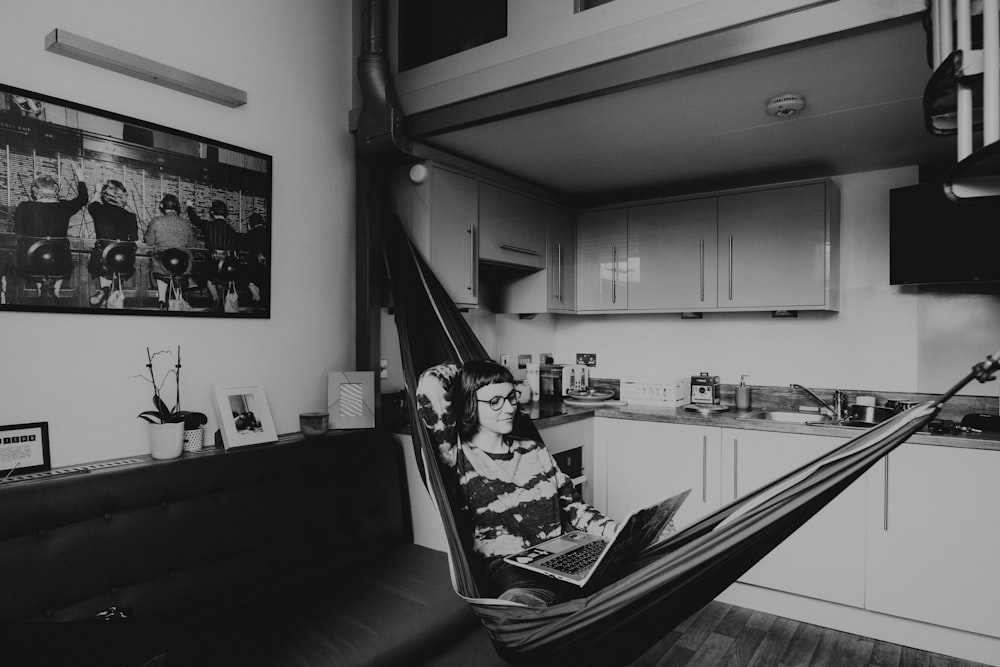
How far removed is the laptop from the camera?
1585 millimetres

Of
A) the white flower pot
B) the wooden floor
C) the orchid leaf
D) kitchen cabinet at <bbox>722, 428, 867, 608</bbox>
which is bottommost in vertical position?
the wooden floor

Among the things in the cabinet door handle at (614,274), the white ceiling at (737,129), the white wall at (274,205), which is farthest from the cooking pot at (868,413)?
the white wall at (274,205)

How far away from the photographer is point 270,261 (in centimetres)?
262

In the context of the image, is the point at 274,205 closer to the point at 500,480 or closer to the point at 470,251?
the point at 470,251

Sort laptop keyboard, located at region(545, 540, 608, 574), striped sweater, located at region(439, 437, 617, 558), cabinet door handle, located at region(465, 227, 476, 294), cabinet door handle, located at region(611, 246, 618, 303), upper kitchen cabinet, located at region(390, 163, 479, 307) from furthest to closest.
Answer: cabinet door handle, located at region(611, 246, 618, 303) < cabinet door handle, located at region(465, 227, 476, 294) < upper kitchen cabinet, located at region(390, 163, 479, 307) < striped sweater, located at region(439, 437, 617, 558) < laptop keyboard, located at region(545, 540, 608, 574)

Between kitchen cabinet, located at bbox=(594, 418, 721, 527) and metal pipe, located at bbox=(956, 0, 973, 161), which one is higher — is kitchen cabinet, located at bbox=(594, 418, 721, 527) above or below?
below

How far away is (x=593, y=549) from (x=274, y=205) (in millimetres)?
1944

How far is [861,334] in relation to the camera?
3.37 meters

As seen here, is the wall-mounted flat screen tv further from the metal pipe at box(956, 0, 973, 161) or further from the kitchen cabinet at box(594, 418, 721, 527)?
the metal pipe at box(956, 0, 973, 161)

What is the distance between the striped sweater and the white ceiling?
4.66 ft

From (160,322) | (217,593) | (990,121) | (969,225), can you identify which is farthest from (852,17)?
(217,593)

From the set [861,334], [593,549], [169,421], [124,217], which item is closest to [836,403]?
[861,334]

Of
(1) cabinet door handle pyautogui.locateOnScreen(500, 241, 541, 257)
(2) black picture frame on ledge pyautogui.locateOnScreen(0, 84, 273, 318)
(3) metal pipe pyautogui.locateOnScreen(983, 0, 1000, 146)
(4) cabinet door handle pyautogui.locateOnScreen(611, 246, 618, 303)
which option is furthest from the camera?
(4) cabinet door handle pyautogui.locateOnScreen(611, 246, 618, 303)

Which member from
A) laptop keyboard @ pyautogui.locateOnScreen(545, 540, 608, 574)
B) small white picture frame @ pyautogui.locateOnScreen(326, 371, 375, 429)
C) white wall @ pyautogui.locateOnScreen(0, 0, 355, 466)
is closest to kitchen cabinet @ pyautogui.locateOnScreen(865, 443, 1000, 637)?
laptop keyboard @ pyautogui.locateOnScreen(545, 540, 608, 574)
